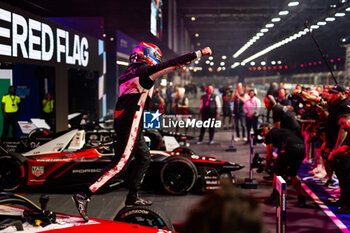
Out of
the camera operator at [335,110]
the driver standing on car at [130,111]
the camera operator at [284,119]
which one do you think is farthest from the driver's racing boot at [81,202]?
the camera operator at [335,110]

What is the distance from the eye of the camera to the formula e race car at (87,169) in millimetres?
6750

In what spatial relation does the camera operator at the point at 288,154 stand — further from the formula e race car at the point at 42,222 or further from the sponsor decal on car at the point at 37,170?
the sponsor decal on car at the point at 37,170

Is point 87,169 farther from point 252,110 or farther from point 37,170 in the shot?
point 252,110

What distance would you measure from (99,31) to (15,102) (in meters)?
6.32

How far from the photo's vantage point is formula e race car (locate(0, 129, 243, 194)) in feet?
22.1

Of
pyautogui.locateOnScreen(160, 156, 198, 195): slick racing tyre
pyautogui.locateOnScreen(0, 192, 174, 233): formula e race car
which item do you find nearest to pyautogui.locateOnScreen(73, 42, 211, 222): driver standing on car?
pyautogui.locateOnScreen(0, 192, 174, 233): formula e race car

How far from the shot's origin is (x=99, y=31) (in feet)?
57.6

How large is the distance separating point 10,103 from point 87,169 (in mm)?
6988

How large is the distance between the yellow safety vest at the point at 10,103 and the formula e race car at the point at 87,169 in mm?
6074

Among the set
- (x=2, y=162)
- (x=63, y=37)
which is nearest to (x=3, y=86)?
(x=63, y=37)

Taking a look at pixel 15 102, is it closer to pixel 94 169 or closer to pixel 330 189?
pixel 94 169

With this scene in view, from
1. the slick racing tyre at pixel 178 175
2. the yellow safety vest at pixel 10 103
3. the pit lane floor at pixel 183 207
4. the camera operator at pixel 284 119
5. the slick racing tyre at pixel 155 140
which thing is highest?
the yellow safety vest at pixel 10 103

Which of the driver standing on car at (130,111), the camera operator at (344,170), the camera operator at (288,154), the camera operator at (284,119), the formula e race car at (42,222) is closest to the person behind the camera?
the formula e race car at (42,222)

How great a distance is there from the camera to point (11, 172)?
6863 mm
